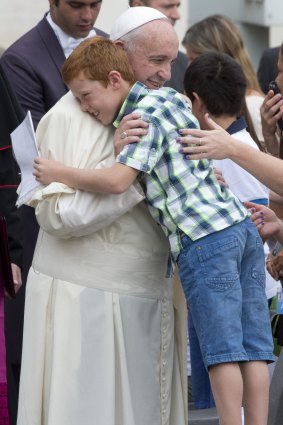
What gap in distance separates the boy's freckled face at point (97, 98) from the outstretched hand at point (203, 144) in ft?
0.87

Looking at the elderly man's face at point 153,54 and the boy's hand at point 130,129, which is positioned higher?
the elderly man's face at point 153,54

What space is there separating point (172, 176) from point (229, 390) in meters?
0.78

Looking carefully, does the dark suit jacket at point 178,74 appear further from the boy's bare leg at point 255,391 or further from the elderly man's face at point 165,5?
the boy's bare leg at point 255,391

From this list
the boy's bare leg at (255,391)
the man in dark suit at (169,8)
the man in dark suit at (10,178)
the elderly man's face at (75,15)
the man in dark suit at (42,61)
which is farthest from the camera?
the man in dark suit at (169,8)

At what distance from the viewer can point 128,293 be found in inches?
181

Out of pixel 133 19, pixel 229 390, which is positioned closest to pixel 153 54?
pixel 133 19

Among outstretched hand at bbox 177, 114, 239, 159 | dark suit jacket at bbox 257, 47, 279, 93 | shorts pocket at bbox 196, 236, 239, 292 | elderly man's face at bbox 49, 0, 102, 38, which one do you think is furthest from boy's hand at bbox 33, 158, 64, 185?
dark suit jacket at bbox 257, 47, 279, 93

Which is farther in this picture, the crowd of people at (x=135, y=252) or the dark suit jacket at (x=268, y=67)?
the dark suit jacket at (x=268, y=67)

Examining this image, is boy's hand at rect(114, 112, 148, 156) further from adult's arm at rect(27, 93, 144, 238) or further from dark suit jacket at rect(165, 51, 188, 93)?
dark suit jacket at rect(165, 51, 188, 93)

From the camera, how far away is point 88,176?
4375 millimetres

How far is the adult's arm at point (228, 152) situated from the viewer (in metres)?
4.41

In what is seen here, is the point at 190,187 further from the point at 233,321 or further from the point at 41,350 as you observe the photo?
the point at 41,350

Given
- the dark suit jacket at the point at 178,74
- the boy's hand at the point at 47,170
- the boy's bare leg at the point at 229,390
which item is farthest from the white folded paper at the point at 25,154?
the dark suit jacket at the point at 178,74

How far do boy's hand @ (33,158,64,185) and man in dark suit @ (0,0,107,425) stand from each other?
1567 millimetres
